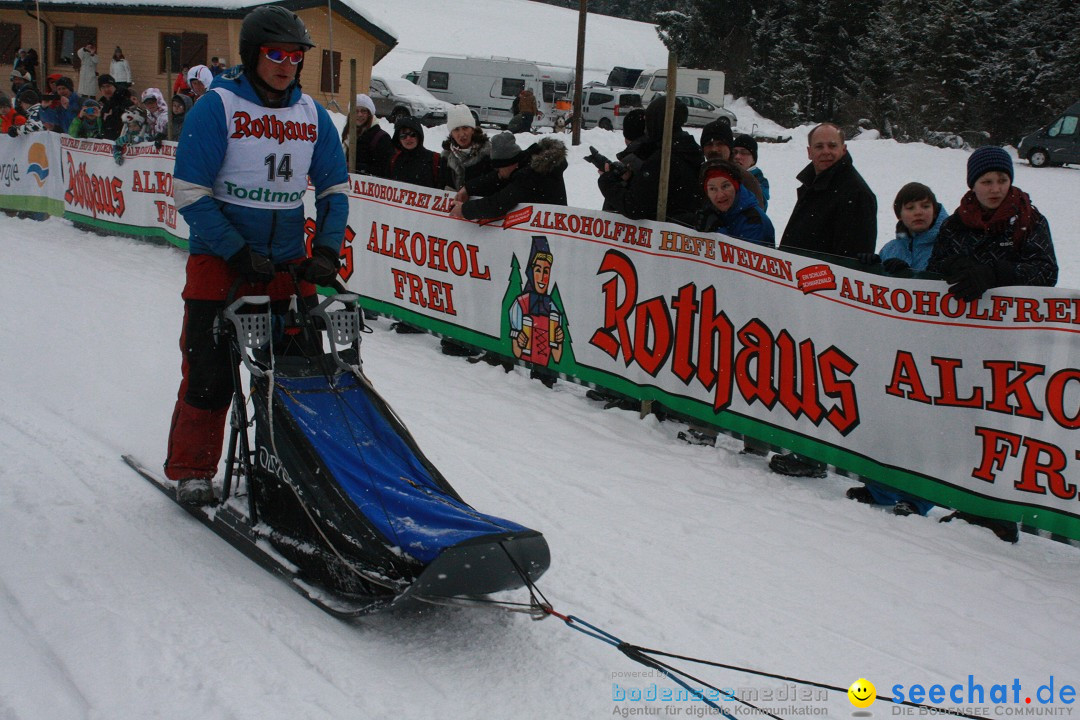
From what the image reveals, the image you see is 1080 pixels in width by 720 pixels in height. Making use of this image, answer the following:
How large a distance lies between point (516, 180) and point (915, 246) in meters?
2.86

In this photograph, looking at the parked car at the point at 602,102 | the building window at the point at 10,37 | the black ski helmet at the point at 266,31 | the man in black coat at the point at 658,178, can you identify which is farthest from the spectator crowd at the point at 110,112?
the parked car at the point at 602,102

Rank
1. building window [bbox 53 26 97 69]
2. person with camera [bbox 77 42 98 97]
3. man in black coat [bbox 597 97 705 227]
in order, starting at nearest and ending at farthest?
man in black coat [bbox 597 97 705 227] < person with camera [bbox 77 42 98 97] < building window [bbox 53 26 97 69]

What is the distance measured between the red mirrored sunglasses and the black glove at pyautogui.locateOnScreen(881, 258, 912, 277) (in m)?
3.03

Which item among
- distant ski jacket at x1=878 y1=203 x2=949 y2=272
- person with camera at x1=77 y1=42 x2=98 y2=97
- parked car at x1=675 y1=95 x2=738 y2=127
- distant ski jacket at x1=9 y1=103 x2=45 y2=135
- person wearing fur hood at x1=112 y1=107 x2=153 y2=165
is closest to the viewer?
distant ski jacket at x1=878 y1=203 x2=949 y2=272

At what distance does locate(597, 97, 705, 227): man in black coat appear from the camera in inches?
239

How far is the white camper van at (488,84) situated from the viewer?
30328 millimetres

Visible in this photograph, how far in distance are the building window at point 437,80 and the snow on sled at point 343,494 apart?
2884 cm

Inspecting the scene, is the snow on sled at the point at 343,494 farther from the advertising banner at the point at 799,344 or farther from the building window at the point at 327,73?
the building window at the point at 327,73

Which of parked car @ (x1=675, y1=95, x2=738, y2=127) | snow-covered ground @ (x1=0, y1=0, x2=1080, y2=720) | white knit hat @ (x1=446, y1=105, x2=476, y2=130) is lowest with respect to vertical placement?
snow-covered ground @ (x1=0, y1=0, x2=1080, y2=720)

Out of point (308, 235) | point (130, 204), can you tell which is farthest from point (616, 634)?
point (130, 204)

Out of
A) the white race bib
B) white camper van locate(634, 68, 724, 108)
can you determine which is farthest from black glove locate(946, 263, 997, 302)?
white camper van locate(634, 68, 724, 108)

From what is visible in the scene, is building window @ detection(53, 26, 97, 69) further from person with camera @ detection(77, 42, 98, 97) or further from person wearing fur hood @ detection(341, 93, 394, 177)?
person wearing fur hood @ detection(341, 93, 394, 177)

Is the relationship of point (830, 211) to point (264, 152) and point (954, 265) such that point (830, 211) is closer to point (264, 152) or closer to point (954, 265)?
point (954, 265)

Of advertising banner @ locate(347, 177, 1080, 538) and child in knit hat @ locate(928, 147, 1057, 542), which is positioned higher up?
child in knit hat @ locate(928, 147, 1057, 542)
